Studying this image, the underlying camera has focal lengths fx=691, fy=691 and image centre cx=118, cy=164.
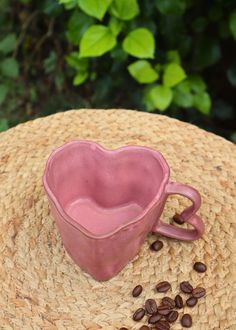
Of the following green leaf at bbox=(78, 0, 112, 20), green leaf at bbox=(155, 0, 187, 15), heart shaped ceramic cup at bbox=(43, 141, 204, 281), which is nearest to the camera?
heart shaped ceramic cup at bbox=(43, 141, 204, 281)

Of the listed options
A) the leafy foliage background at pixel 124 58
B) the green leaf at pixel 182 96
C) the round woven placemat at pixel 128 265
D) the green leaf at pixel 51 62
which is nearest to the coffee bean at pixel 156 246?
the round woven placemat at pixel 128 265

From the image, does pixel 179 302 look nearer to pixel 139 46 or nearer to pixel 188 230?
pixel 188 230

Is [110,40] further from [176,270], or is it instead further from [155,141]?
[176,270]

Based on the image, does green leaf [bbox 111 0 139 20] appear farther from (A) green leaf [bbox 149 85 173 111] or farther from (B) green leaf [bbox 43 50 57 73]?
(B) green leaf [bbox 43 50 57 73]

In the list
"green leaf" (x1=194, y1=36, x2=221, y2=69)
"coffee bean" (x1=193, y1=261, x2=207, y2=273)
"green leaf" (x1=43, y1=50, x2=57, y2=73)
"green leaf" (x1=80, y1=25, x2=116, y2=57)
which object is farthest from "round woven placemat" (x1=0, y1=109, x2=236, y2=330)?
"green leaf" (x1=43, y1=50, x2=57, y2=73)

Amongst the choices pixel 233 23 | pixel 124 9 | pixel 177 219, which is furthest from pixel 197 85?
pixel 177 219
